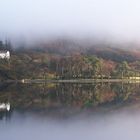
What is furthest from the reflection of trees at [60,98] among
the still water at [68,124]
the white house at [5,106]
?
the still water at [68,124]

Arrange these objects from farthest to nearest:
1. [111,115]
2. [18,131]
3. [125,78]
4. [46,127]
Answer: [125,78] < [111,115] < [46,127] < [18,131]

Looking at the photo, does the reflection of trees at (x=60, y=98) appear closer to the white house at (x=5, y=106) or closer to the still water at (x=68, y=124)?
the white house at (x=5, y=106)

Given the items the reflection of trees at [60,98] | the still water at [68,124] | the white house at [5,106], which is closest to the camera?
the still water at [68,124]

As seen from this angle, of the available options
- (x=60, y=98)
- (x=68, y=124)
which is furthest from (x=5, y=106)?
(x=68, y=124)

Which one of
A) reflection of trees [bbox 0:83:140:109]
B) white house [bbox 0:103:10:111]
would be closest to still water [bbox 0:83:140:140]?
white house [bbox 0:103:10:111]

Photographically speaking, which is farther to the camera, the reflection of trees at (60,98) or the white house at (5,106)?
the reflection of trees at (60,98)

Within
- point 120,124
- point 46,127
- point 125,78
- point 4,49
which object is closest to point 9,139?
point 46,127

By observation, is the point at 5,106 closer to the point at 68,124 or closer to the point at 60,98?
the point at 60,98

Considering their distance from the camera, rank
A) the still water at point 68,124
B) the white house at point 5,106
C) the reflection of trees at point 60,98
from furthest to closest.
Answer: the reflection of trees at point 60,98, the white house at point 5,106, the still water at point 68,124

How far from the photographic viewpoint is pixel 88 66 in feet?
303

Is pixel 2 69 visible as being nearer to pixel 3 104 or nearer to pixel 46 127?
pixel 3 104

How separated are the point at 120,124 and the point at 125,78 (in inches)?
3159

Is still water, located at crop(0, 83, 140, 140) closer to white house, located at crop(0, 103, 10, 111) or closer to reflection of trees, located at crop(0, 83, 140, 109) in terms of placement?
white house, located at crop(0, 103, 10, 111)

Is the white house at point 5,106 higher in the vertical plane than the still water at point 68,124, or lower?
higher
